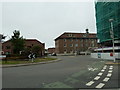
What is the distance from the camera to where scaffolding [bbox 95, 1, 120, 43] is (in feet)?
115

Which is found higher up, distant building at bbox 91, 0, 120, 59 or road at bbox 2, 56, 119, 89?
distant building at bbox 91, 0, 120, 59

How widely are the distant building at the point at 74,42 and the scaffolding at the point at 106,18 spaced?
126ft

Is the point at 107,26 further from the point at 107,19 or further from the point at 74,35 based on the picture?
the point at 74,35

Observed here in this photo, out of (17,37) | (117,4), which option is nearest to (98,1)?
(117,4)

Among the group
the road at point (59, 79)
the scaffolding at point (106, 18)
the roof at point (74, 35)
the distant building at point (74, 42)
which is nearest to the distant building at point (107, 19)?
the scaffolding at point (106, 18)

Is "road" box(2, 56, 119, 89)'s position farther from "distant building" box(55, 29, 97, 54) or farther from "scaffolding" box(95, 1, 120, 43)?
"distant building" box(55, 29, 97, 54)

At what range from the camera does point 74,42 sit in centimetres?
8419

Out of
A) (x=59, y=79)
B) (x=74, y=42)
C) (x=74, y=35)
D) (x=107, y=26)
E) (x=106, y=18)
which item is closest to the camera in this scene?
(x=59, y=79)

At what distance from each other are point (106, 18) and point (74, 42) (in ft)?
148

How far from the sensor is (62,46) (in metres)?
81.5

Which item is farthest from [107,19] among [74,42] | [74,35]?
[74,35]

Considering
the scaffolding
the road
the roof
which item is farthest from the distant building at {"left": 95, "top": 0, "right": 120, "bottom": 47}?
the roof

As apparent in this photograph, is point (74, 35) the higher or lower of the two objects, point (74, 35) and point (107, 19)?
the higher

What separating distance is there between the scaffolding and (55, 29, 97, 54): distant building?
126 feet
